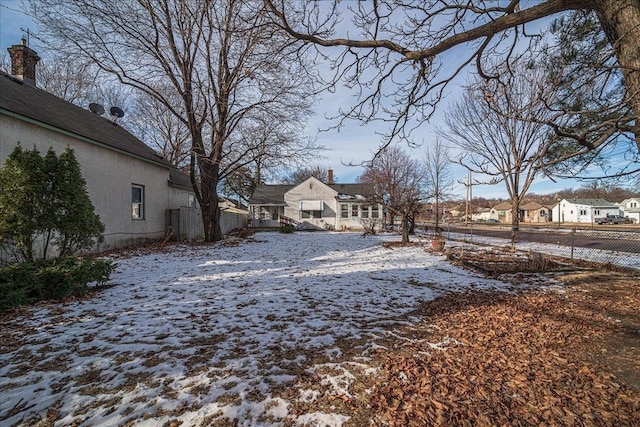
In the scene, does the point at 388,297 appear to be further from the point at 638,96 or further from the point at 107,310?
the point at 107,310

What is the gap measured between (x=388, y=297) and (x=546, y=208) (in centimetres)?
8721

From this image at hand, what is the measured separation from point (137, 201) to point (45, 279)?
8921mm

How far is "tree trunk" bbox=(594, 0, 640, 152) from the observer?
2.82 m

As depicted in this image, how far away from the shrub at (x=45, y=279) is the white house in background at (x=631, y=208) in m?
93.1

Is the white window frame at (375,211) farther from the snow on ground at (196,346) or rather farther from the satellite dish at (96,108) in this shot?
the satellite dish at (96,108)

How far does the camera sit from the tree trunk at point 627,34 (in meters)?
2.82

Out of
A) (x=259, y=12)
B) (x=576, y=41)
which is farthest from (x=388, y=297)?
(x=576, y=41)

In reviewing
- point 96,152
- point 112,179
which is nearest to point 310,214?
point 112,179

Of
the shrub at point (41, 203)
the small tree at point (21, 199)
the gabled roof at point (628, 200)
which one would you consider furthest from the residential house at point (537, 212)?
the small tree at point (21, 199)

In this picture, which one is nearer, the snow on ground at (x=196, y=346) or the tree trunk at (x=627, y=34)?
the snow on ground at (x=196, y=346)

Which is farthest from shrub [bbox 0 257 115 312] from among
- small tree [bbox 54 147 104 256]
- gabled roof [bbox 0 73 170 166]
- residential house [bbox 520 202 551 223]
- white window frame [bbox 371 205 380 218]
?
residential house [bbox 520 202 551 223]

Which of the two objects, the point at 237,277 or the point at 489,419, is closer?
the point at 489,419

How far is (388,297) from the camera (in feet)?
18.0

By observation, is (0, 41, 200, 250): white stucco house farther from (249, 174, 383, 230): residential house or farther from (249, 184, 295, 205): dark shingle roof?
(249, 174, 383, 230): residential house
